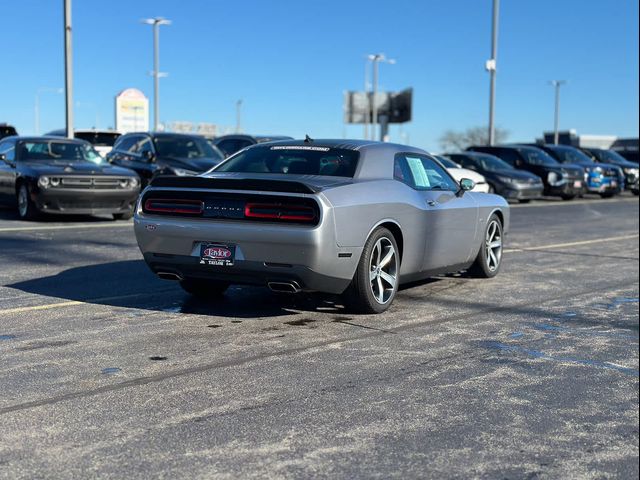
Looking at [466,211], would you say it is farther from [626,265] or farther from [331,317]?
[626,265]

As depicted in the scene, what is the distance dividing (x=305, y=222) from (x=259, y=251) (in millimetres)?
388

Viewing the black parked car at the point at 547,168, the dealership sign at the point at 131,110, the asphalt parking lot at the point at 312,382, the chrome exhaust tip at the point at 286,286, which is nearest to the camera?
the asphalt parking lot at the point at 312,382

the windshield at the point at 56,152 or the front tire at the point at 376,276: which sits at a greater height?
the windshield at the point at 56,152

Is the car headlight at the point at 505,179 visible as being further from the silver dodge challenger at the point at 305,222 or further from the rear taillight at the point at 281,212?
the rear taillight at the point at 281,212

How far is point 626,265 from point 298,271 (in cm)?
583

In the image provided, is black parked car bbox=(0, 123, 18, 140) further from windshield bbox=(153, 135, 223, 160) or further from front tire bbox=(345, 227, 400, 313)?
front tire bbox=(345, 227, 400, 313)

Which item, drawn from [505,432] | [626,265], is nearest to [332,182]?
[505,432]

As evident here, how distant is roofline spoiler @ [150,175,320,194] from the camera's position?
19.3 ft

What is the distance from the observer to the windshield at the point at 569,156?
93.0ft

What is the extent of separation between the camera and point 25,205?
13.7 m

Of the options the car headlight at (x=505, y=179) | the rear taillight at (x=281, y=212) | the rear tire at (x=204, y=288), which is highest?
the rear taillight at (x=281, y=212)

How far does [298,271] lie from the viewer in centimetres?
585

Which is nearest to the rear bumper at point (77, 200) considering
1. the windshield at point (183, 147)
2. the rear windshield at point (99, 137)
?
the windshield at point (183, 147)

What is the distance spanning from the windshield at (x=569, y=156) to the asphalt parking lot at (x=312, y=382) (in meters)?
21.0
